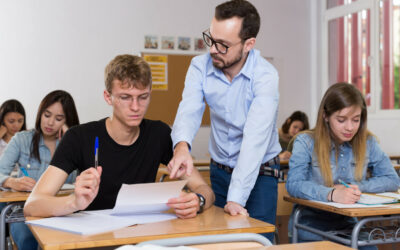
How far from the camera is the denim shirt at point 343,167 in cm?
238

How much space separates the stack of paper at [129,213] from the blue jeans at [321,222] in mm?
970

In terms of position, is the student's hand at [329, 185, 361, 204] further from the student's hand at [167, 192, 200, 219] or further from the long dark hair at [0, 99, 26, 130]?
the long dark hair at [0, 99, 26, 130]

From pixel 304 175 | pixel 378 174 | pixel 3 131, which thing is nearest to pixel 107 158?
pixel 304 175

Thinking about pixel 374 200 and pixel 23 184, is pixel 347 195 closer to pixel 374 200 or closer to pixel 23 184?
pixel 374 200

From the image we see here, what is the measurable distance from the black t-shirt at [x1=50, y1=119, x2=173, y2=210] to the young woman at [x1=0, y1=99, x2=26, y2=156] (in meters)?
2.72

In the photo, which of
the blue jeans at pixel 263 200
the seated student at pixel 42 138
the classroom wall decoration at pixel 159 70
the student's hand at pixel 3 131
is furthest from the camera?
the classroom wall decoration at pixel 159 70

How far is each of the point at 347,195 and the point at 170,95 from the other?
379 cm

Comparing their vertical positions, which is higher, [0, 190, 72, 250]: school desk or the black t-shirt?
the black t-shirt

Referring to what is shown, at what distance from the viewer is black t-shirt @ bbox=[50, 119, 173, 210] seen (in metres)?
1.79

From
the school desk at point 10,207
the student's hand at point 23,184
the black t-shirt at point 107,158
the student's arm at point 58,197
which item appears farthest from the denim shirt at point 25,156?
the student's arm at point 58,197

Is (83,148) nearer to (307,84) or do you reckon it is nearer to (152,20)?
(152,20)

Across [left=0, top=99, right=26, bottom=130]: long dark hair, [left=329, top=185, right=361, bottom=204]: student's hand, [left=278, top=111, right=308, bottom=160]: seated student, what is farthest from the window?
[left=0, top=99, right=26, bottom=130]: long dark hair

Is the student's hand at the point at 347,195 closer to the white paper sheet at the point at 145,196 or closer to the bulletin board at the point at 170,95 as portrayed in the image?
the white paper sheet at the point at 145,196

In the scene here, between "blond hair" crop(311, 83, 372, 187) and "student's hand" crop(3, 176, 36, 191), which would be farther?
"student's hand" crop(3, 176, 36, 191)
